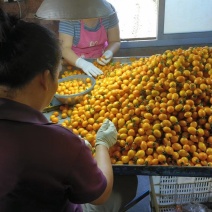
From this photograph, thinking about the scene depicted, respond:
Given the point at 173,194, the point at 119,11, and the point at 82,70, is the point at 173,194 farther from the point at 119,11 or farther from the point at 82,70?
the point at 119,11

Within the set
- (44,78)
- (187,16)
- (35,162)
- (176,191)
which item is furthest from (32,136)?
(187,16)

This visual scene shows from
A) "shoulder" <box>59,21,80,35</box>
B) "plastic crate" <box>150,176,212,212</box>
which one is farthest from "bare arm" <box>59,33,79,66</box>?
"plastic crate" <box>150,176,212,212</box>

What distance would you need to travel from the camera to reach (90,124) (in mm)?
2086

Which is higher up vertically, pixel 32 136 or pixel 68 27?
pixel 68 27

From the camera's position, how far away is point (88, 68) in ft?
9.34

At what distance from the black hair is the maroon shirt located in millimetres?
110

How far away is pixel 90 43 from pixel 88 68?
0.91 m

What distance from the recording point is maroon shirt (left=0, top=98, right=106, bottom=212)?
0.97 meters

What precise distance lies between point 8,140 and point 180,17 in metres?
4.15

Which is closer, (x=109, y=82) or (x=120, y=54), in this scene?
(x=109, y=82)

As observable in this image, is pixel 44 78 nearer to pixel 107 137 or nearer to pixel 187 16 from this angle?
pixel 107 137

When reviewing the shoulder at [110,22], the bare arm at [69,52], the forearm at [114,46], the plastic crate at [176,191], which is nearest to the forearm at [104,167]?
the plastic crate at [176,191]

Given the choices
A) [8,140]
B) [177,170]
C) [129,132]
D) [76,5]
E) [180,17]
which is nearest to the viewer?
[8,140]

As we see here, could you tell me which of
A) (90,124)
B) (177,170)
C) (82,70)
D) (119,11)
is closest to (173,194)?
(177,170)
